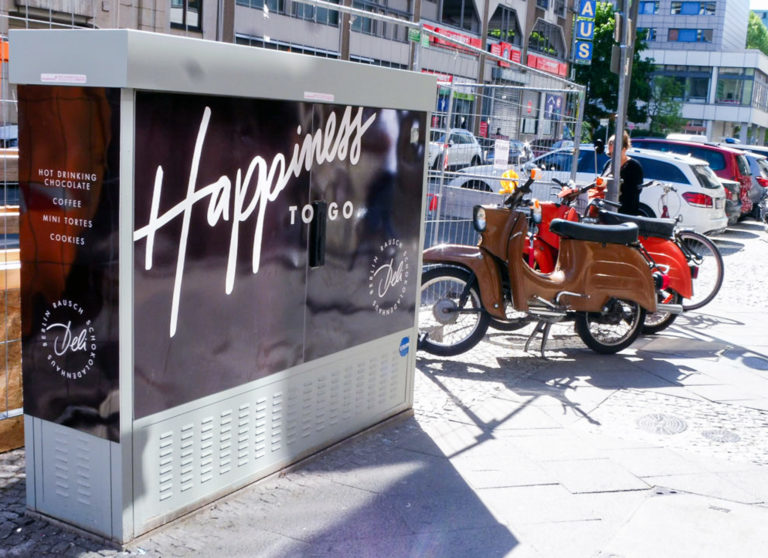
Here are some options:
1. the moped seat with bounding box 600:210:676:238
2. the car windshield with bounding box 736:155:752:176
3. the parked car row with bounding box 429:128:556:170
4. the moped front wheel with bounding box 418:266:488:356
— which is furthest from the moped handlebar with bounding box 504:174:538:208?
the car windshield with bounding box 736:155:752:176

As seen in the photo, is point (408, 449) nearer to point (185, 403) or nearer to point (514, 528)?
point (514, 528)

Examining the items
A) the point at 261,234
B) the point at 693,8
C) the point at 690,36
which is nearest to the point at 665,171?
the point at 261,234

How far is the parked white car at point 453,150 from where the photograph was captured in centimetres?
822

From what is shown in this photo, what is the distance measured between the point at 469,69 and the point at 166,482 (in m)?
6.34

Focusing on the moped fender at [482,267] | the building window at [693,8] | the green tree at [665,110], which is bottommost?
the moped fender at [482,267]

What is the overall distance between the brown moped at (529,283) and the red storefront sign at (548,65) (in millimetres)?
41916

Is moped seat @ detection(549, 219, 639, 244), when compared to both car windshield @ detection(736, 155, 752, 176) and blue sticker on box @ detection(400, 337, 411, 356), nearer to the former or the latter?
blue sticker on box @ detection(400, 337, 411, 356)

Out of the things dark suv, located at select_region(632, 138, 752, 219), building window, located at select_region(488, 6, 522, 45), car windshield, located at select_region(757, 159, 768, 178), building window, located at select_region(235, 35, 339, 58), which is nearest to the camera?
building window, located at select_region(235, 35, 339, 58)

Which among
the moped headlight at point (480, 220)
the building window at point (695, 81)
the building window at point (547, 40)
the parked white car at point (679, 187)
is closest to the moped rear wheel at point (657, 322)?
the moped headlight at point (480, 220)

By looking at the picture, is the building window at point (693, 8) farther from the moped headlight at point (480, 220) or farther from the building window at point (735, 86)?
the moped headlight at point (480, 220)

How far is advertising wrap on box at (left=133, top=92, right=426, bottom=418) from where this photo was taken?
12.3ft

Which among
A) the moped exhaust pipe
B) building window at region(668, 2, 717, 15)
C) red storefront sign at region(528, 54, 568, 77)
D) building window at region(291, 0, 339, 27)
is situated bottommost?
the moped exhaust pipe

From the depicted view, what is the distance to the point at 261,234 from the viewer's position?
14.2ft

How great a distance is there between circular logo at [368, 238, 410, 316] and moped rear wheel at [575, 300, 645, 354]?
2.64 m
